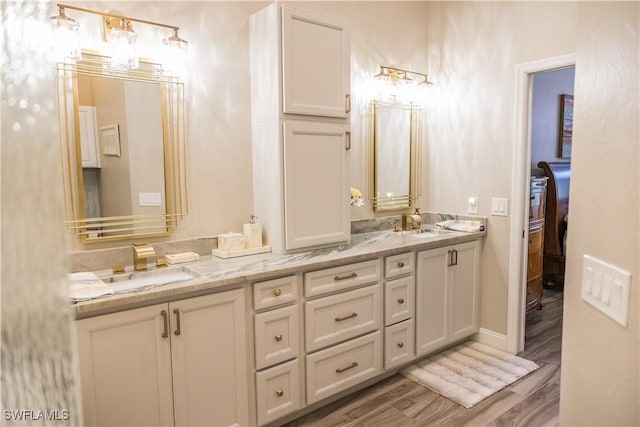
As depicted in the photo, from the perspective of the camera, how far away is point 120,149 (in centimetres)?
218

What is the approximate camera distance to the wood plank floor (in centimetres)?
239

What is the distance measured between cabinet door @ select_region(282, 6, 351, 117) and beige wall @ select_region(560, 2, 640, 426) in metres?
1.56

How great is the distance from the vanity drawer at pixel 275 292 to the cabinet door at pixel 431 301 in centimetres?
102

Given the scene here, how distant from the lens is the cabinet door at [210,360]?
193cm

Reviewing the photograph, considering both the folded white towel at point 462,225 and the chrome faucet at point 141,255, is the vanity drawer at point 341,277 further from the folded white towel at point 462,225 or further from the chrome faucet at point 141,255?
the folded white towel at point 462,225

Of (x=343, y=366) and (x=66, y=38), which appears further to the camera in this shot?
(x=343, y=366)

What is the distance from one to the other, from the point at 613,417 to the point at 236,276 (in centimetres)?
150

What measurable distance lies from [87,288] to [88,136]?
76cm

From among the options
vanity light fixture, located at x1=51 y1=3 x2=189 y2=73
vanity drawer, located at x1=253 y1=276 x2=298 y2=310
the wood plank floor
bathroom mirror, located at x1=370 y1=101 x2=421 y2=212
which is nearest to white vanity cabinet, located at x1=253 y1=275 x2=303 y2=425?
vanity drawer, located at x1=253 y1=276 x2=298 y2=310

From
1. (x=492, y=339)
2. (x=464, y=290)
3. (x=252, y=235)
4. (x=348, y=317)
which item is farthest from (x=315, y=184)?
(x=492, y=339)

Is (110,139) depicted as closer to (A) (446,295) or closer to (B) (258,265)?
(B) (258,265)

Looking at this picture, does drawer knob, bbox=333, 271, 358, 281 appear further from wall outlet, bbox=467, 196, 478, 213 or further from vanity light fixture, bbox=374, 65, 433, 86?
vanity light fixture, bbox=374, 65, 433, 86

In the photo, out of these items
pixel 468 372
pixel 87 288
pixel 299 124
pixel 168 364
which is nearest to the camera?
pixel 87 288

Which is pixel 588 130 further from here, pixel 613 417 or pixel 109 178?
pixel 109 178
